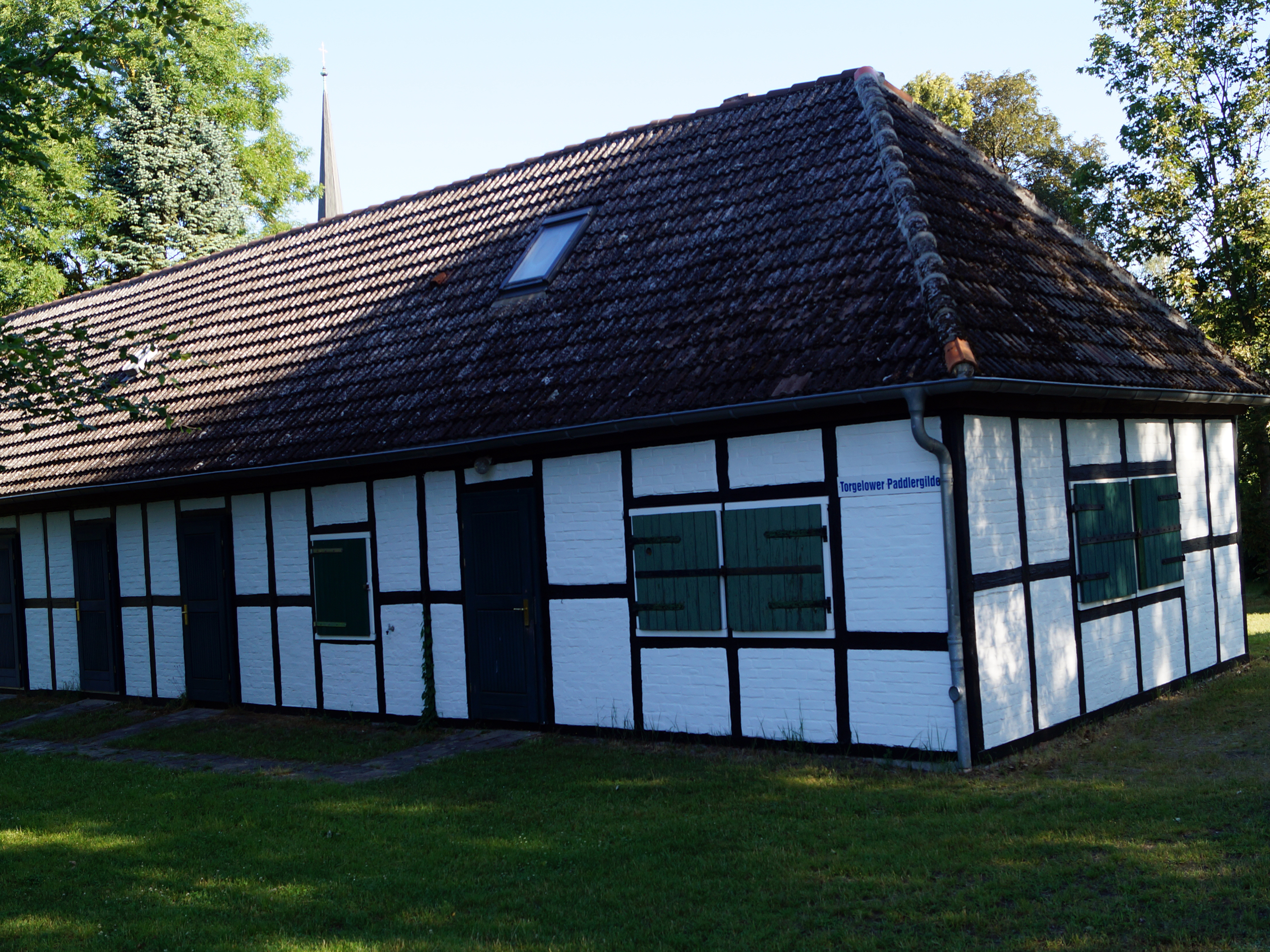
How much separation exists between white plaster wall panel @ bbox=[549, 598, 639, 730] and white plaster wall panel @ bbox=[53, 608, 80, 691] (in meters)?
8.02

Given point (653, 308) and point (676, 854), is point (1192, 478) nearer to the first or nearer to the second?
point (653, 308)

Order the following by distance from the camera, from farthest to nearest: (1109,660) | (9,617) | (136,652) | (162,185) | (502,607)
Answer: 1. (162,185)
2. (9,617)
3. (136,652)
4. (502,607)
5. (1109,660)

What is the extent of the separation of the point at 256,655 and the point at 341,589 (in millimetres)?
1715

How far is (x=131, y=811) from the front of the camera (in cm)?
891

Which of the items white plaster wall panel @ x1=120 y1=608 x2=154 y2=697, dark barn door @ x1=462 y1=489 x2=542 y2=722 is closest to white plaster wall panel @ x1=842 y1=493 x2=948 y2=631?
dark barn door @ x1=462 y1=489 x2=542 y2=722

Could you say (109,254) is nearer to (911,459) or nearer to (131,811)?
(131,811)

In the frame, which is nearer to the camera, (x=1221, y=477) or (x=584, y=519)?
(x=584, y=519)

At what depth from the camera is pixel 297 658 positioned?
13125mm

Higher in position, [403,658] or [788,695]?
[403,658]

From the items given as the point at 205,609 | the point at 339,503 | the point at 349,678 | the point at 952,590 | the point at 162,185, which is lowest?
the point at 349,678

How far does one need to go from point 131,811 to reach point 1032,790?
6420mm

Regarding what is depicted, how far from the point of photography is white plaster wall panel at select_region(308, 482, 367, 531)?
1247 cm

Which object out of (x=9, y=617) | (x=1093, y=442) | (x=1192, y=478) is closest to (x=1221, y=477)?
(x=1192, y=478)

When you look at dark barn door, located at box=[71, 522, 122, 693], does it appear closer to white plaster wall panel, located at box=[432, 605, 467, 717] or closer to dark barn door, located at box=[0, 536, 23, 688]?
dark barn door, located at box=[0, 536, 23, 688]
